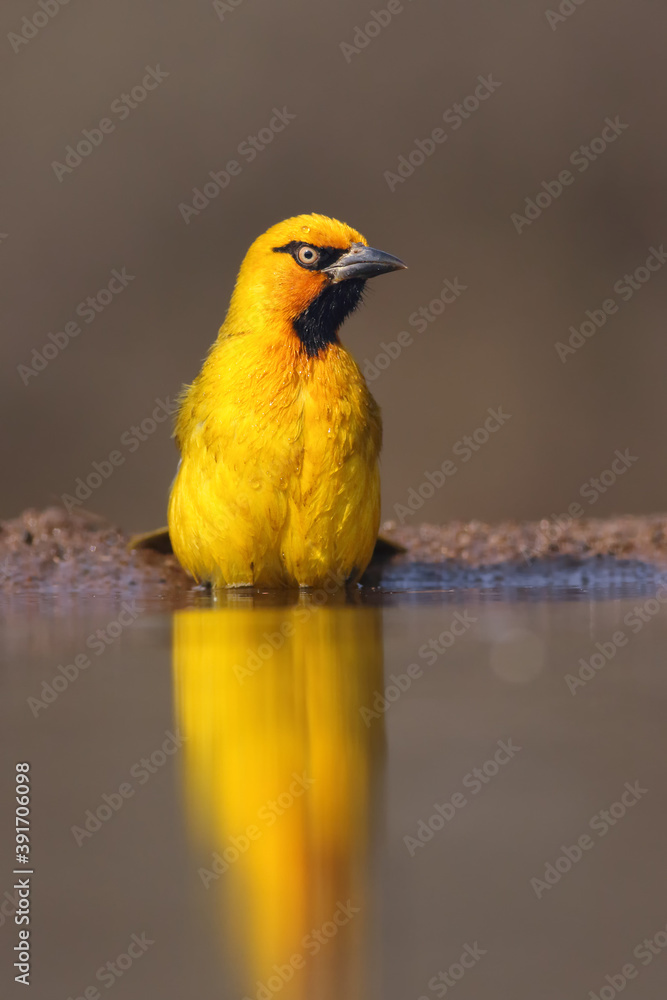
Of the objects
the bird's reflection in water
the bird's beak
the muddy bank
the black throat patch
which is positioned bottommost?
the bird's reflection in water

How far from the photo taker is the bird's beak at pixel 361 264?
17.5ft

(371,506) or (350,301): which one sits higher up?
(350,301)

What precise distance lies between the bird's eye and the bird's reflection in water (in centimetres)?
222

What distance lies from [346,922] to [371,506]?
11.6 ft

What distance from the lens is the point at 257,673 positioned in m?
3.20

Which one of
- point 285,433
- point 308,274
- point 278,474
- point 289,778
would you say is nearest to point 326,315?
point 308,274

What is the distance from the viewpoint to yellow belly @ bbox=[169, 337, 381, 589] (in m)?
4.87

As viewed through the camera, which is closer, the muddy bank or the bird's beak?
the bird's beak

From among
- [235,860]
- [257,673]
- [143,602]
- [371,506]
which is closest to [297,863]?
[235,860]

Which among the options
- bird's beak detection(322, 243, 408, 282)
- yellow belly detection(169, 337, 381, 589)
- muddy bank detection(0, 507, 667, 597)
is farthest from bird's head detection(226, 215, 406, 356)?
muddy bank detection(0, 507, 667, 597)

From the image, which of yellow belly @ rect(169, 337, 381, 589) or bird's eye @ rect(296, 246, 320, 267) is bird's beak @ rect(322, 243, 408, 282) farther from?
yellow belly @ rect(169, 337, 381, 589)

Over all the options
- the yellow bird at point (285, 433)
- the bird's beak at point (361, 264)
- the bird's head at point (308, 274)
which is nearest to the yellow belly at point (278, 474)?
the yellow bird at point (285, 433)

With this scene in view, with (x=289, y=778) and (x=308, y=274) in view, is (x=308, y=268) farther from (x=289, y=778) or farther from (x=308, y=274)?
(x=289, y=778)

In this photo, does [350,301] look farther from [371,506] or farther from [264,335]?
[371,506]
